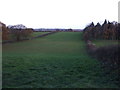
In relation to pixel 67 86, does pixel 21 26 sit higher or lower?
higher

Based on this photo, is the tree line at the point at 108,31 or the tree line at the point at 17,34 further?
the tree line at the point at 17,34

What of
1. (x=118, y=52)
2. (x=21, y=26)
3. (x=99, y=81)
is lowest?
(x=99, y=81)

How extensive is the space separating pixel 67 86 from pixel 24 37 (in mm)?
35341

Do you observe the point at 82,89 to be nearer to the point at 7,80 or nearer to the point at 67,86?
the point at 67,86

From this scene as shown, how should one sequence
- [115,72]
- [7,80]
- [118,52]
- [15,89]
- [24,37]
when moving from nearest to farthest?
[15,89] < [7,80] < [115,72] < [118,52] < [24,37]

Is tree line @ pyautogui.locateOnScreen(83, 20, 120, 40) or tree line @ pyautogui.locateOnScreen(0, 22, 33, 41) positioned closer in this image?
tree line @ pyautogui.locateOnScreen(83, 20, 120, 40)

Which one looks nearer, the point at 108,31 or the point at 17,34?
the point at 108,31

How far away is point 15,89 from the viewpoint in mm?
4555

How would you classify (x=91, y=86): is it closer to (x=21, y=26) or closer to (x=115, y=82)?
(x=115, y=82)

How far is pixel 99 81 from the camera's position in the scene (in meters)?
5.44

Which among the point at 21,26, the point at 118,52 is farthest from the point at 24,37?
the point at 118,52

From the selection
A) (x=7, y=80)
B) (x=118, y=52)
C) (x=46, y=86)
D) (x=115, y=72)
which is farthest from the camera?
(x=118, y=52)

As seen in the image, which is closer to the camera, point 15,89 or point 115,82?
point 15,89

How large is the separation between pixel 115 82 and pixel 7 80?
3541mm
